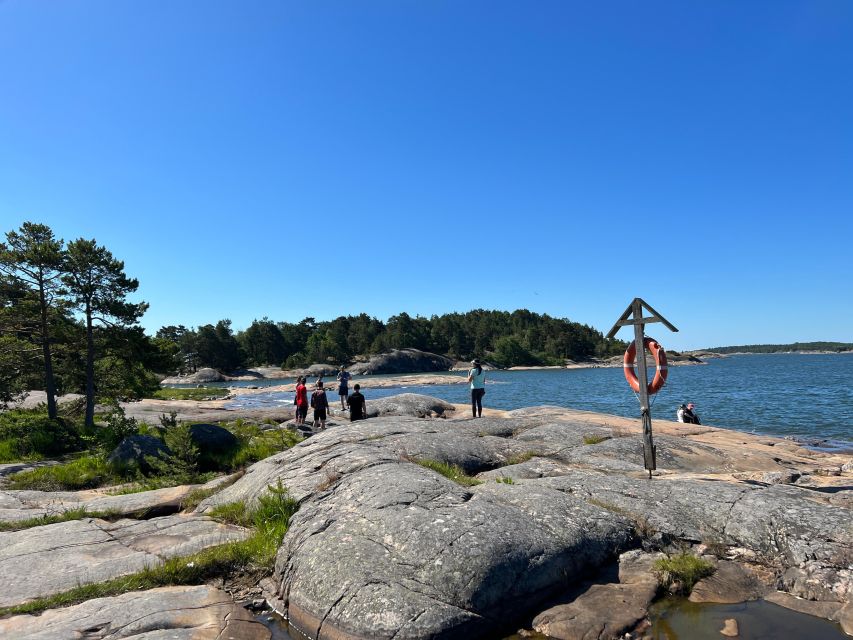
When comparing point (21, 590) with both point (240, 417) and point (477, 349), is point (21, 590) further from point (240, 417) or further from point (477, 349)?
point (477, 349)

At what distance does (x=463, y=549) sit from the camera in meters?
7.07

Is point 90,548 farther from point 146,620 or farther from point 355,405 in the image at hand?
point 355,405

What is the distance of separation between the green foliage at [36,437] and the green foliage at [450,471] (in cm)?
1696

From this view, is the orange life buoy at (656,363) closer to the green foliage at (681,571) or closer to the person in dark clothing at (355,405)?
the green foliage at (681,571)

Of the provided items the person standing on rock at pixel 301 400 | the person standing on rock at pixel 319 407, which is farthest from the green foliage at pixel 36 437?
the person standing on rock at pixel 319 407

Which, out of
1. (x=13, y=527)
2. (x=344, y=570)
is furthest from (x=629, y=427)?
(x=13, y=527)

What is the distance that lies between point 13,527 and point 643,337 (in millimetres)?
14858

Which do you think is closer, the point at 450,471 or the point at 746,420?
the point at 450,471

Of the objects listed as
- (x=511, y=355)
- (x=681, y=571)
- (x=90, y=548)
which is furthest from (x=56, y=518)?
(x=511, y=355)

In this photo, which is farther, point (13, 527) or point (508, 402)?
point (508, 402)

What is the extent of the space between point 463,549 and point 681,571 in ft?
10.9

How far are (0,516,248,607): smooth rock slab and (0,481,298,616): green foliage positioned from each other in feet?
1.14

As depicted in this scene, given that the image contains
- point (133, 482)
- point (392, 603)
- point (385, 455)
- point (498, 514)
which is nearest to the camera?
point (392, 603)

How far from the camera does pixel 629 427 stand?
62.0ft
